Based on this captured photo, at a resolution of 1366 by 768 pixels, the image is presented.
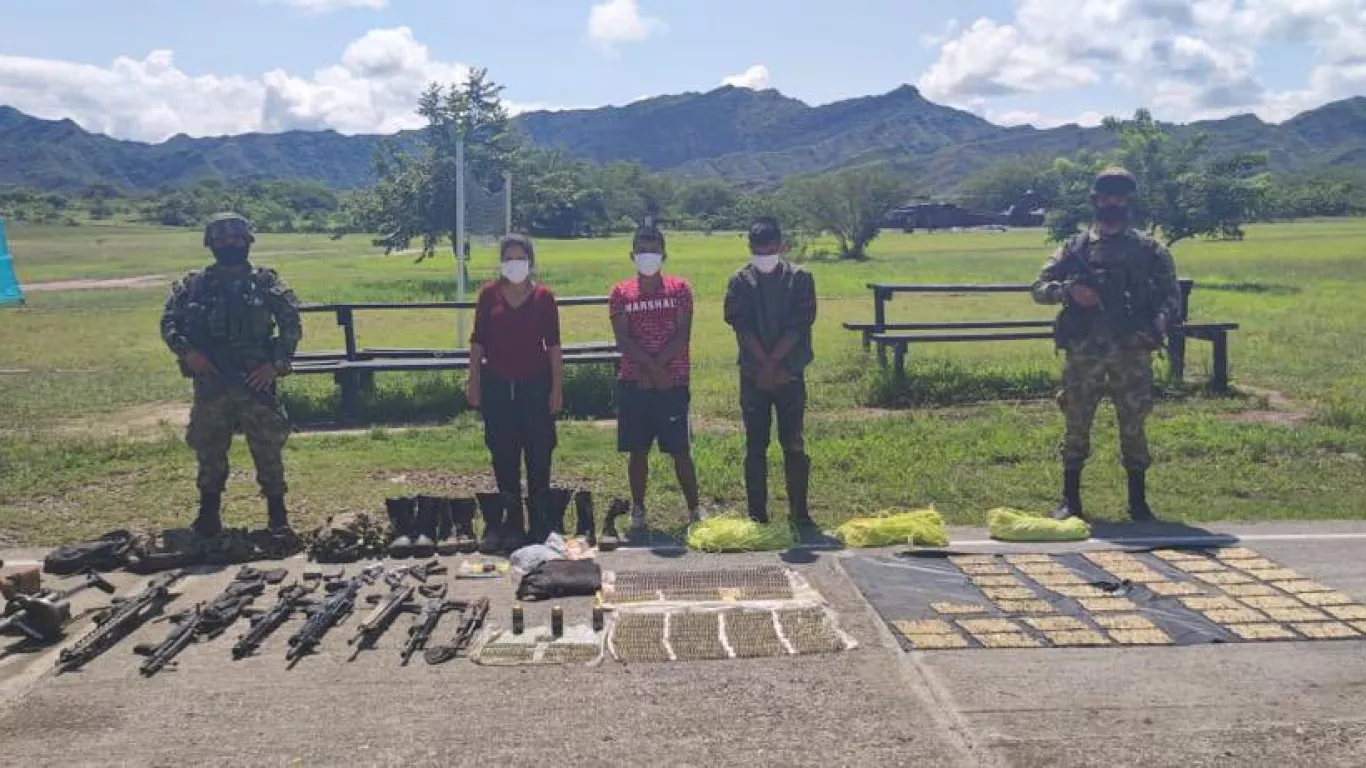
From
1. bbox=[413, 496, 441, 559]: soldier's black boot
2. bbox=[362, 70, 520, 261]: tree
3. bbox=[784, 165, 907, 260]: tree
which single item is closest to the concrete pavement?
bbox=[413, 496, 441, 559]: soldier's black boot

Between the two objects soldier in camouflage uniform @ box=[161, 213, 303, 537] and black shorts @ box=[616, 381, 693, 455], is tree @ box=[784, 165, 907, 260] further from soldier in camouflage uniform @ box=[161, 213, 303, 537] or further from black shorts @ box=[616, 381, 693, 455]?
soldier in camouflage uniform @ box=[161, 213, 303, 537]

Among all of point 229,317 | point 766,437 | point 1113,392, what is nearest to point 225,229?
point 229,317

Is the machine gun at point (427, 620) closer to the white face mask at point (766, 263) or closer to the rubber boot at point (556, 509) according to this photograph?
the rubber boot at point (556, 509)

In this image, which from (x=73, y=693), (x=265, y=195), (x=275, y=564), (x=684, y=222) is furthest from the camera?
(x=265, y=195)

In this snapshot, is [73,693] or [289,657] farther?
[289,657]

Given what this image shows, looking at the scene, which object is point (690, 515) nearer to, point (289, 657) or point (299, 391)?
point (289, 657)

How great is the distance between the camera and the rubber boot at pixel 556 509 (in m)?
7.79

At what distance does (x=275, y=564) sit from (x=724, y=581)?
2752 mm

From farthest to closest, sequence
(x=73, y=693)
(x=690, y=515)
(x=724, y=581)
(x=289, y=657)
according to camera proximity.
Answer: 1. (x=690, y=515)
2. (x=724, y=581)
3. (x=289, y=657)
4. (x=73, y=693)

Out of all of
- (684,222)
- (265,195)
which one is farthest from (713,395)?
(265,195)

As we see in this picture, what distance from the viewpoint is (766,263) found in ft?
25.6

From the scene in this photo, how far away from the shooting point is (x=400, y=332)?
71.2ft

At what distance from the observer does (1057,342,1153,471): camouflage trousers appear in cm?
805

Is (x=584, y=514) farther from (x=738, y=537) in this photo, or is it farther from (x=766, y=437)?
(x=766, y=437)
